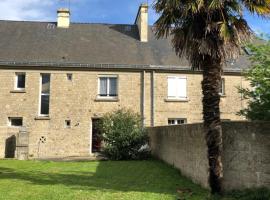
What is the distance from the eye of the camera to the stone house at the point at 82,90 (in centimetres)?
2564

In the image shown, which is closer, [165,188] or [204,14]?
[204,14]

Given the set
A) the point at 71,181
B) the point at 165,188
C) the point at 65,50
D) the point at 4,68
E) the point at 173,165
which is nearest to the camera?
the point at 165,188

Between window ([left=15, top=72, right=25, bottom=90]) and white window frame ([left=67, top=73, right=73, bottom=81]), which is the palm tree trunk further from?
window ([left=15, top=72, right=25, bottom=90])

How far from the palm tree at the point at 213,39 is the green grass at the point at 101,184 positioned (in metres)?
1.53

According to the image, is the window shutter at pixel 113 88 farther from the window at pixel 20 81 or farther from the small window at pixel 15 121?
the small window at pixel 15 121

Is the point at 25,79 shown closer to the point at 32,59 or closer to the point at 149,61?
the point at 32,59

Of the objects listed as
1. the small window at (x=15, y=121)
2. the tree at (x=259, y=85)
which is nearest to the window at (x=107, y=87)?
the small window at (x=15, y=121)

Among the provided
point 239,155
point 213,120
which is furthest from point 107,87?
point 239,155

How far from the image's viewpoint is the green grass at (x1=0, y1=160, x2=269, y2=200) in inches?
427

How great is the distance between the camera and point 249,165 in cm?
1082

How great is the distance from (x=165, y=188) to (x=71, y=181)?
10.7ft

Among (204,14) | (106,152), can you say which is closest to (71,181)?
(204,14)

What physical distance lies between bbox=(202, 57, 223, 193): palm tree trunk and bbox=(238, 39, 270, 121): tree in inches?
104

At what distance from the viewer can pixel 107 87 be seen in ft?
86.9
